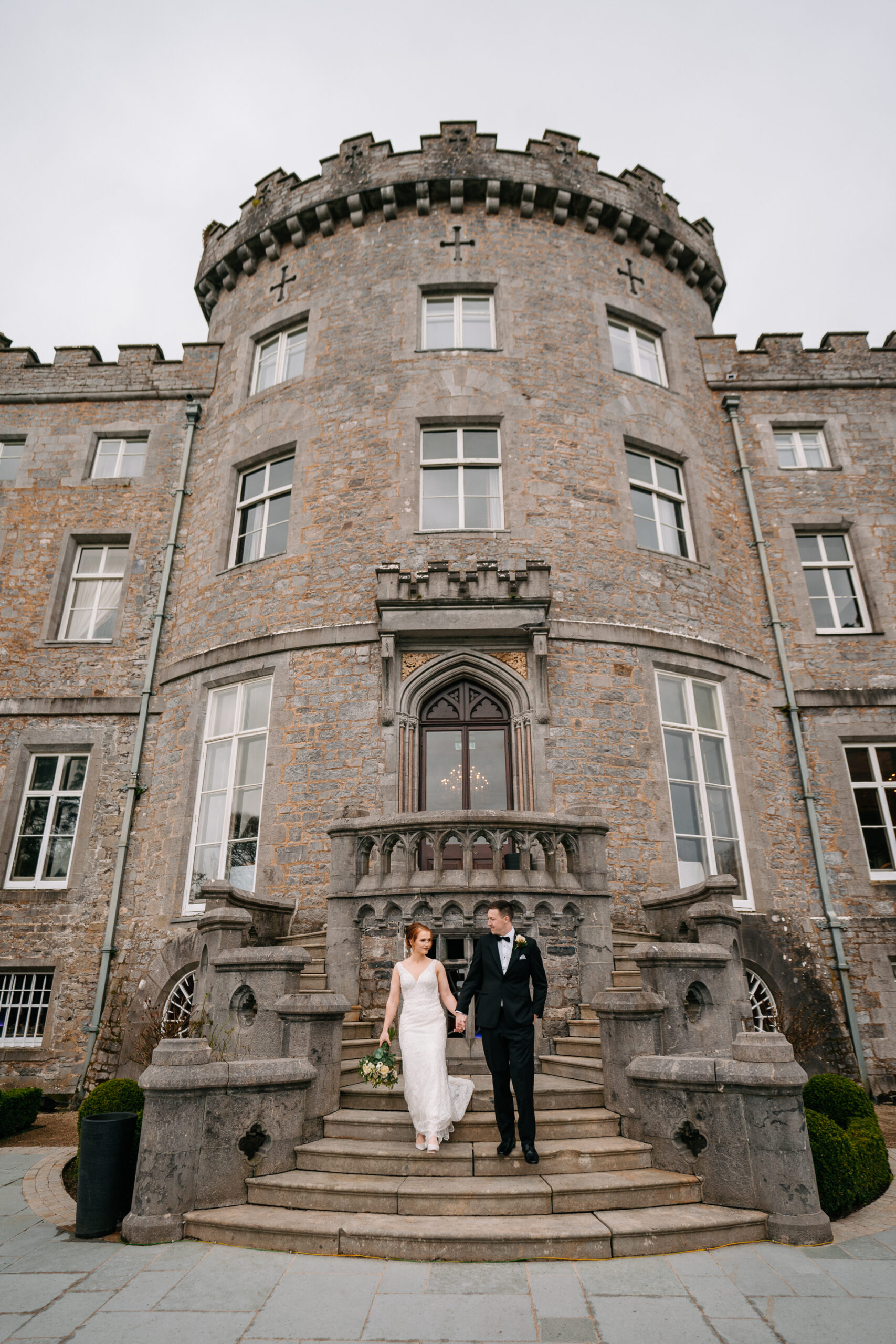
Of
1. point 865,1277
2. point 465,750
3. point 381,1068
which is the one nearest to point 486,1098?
point 381,1068

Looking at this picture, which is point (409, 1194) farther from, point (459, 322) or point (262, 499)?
point (459, 322)

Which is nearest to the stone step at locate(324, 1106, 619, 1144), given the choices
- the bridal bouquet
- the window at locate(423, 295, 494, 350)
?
the bridal bouquet

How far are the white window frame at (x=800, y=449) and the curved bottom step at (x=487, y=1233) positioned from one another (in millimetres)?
13379

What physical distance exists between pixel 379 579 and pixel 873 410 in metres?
11.1

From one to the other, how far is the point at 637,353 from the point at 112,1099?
559 inches

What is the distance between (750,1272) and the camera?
4.28 metres

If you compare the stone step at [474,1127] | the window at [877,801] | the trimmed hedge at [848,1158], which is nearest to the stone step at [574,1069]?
the stone step at [474,1127]

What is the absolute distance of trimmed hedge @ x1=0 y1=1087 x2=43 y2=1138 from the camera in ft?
28.8

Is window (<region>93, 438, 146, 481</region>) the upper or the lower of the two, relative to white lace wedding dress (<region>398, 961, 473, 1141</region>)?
upper

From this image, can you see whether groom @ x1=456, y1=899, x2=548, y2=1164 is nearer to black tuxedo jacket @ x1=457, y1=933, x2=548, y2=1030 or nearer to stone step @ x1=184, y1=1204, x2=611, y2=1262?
black tuxedo jacket @ x1=457, y1=933, x2=548, y2=1030

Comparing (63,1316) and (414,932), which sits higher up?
(414,932)

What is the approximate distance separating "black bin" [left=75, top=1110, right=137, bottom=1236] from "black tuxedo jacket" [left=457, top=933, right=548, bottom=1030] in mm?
2481

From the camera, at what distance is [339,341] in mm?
14047

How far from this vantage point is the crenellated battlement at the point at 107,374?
52.0 feet
